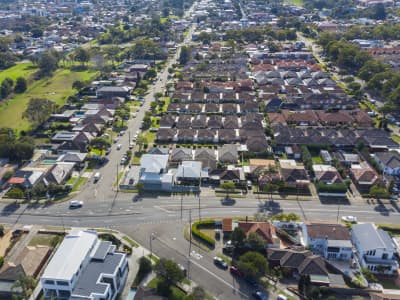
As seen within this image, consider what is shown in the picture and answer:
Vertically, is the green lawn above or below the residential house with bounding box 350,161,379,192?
below

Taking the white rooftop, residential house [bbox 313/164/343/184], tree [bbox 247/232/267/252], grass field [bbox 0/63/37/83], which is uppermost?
the white rooftop

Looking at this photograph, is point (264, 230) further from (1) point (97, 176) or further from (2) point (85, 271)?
(1) point (97, 176)

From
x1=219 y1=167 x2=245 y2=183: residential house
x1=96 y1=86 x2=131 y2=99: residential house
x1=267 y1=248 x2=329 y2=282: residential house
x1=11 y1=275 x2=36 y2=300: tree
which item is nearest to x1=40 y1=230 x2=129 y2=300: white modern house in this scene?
x1=11 y1=275 x2=36 y2=300: tree

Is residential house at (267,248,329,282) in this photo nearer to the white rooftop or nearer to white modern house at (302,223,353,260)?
white modern house at (302,223,353,260)

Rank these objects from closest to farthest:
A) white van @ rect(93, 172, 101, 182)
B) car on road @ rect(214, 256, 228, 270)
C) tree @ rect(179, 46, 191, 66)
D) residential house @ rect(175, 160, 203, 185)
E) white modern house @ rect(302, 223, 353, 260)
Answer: car on road @ rect(214, 256, 228, 270), white modern house @ rect(302, 223, 353, 260), residential house @ rect(175, 160, 203, 185), white van @ rect(93, 172, 101, 182), tree @ rect(179, 46, 191, 66)

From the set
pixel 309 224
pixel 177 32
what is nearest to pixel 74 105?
pixel 309 224

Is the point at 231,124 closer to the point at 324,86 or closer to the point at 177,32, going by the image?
the point at 324,86

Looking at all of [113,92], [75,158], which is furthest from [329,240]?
[113,92]

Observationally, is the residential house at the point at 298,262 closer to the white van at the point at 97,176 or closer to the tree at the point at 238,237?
the tree at the point at 238,237

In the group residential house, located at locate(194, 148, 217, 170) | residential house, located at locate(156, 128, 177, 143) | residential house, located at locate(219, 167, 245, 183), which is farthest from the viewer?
residential house, located at locate(156, 128, 177, 143)
